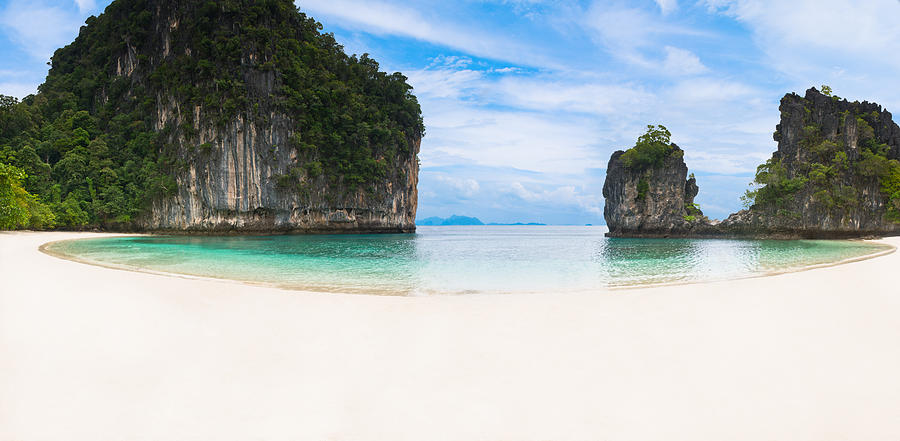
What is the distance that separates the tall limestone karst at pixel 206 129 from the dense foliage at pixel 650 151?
2547 centimetres

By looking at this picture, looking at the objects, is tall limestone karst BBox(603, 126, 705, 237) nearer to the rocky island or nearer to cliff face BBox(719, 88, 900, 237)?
the rocky island

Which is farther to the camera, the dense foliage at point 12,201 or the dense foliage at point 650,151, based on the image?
the dense foliage at point 650,151

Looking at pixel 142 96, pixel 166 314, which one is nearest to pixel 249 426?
pixel 166 314

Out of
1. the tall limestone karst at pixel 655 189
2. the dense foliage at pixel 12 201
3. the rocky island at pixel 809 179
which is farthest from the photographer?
the tall limestone karst at pixel 655 189

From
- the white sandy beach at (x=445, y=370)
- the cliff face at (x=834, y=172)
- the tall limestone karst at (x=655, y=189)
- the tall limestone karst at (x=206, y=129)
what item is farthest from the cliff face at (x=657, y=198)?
the white sandy beach at (x=445, y=370)

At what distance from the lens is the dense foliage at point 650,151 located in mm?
40719

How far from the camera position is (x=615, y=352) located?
3465mm

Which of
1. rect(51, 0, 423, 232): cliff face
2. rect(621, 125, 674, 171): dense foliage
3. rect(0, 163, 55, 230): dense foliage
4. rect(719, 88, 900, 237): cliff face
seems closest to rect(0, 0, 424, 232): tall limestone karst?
rect(51, 0, 423, 232): cliff face

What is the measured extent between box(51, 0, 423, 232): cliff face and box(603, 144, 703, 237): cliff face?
25.5 meters

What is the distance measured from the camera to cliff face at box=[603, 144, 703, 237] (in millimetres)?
41062

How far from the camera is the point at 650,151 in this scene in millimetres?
40781

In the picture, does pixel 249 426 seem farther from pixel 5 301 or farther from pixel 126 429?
pixel 5 301

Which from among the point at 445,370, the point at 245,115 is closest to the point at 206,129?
the point at 245,115

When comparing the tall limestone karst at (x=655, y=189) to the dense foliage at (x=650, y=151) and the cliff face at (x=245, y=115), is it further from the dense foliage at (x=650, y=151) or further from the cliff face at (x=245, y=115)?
the cliff face at (x=245, y=115)
